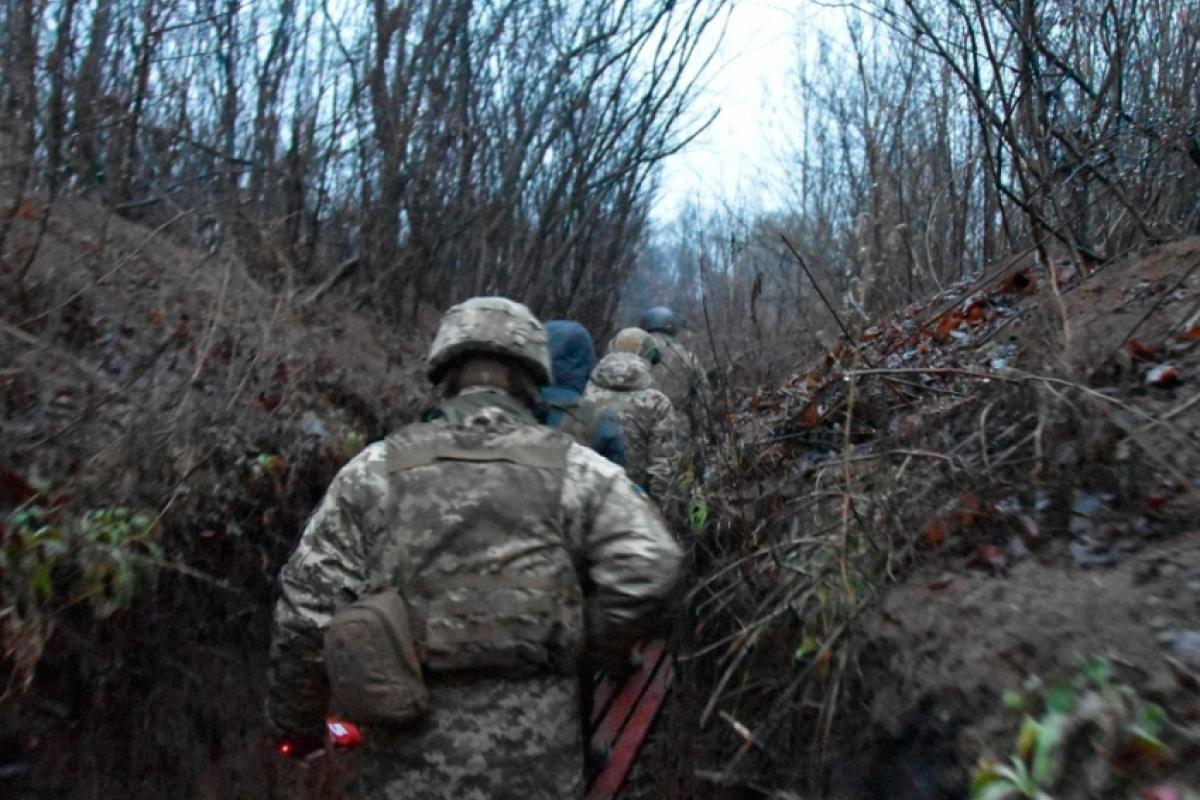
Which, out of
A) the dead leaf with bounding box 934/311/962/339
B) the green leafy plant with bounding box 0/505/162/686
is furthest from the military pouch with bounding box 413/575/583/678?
the dead leaf with bounding box 934/311/962/339

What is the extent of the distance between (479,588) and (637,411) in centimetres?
413

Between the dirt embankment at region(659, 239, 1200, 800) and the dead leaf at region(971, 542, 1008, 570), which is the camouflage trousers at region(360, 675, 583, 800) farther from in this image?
the dead leaf at region(971, 542, 1008, 570)

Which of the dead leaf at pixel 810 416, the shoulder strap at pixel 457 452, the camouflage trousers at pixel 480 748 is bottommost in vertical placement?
the camouflage trousers at pixel 480 748

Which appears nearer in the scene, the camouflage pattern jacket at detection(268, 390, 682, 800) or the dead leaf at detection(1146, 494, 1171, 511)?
the dead leaf at detection(1146, 494, 1171, 511)

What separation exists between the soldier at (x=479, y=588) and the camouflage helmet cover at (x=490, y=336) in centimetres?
19

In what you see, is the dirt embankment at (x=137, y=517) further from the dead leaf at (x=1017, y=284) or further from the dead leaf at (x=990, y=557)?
the dead leaf at (x=1017, y=284)

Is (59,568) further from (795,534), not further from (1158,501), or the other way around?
(1158,501)

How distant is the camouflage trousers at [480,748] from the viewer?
318 centimetres

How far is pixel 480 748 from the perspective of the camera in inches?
125

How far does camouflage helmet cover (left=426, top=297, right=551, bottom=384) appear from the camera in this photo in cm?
359

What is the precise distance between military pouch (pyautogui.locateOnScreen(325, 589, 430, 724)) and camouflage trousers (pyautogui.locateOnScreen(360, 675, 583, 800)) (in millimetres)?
132

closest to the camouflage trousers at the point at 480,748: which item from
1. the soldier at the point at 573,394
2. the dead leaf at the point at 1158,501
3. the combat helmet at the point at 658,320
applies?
the dead leaf at the point at 1158,501

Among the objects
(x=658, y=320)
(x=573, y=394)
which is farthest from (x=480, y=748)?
(x=658, y=320)

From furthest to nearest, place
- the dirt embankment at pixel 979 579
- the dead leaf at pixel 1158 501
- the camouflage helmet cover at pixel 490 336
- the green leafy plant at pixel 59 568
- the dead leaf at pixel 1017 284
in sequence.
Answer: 1. the dead leaf at pixel 1017 284
2. the green leafy plant at pixel 59 568
3. the camouflage helmet cover at pixel 490 336
4. the dead leaf at pixel 1158 501
5. the dirt embankment at pixel 979 579
